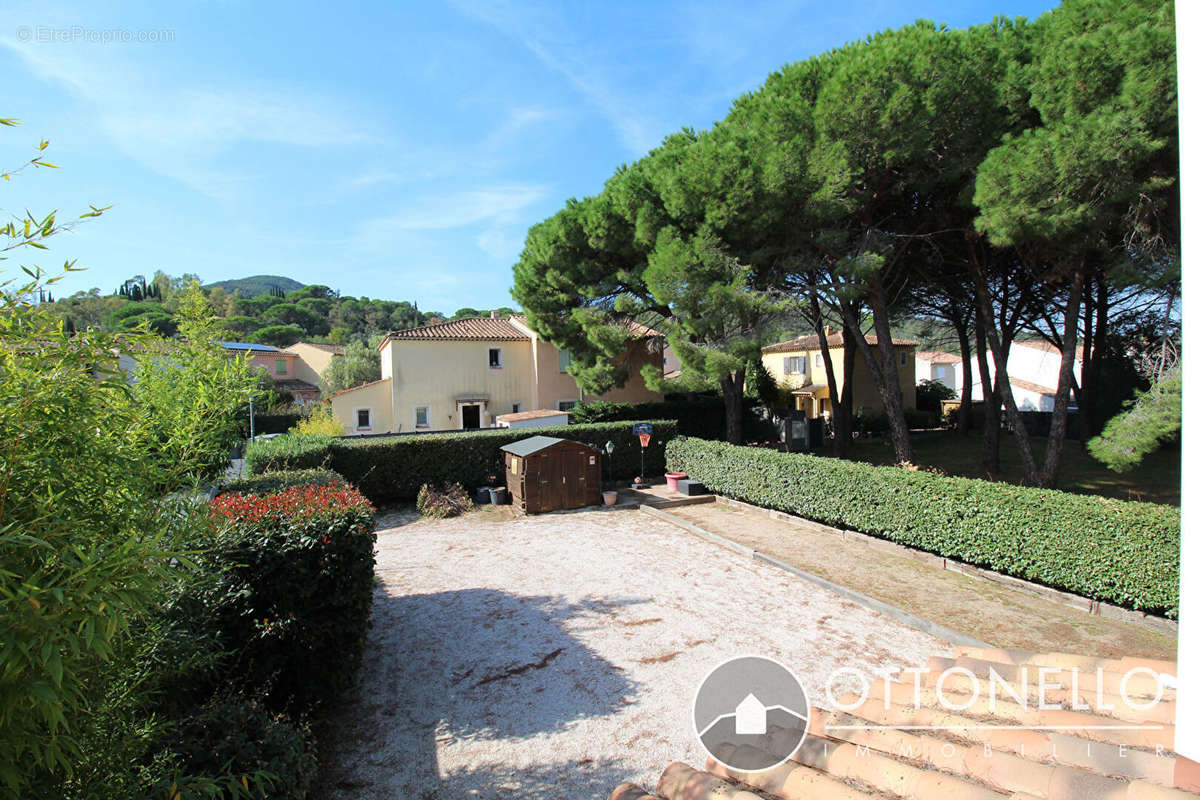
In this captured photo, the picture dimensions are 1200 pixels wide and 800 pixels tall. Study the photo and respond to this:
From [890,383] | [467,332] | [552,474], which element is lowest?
[552,474]

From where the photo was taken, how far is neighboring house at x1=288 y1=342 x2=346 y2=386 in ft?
135

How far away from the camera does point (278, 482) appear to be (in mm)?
9383

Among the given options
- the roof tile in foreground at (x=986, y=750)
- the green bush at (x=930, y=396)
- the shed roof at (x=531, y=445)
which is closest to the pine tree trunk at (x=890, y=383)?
the shed roof at (x=531, y=445)

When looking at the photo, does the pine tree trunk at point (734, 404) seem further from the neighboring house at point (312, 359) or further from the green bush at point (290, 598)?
the neighboring house at point (312, 359)

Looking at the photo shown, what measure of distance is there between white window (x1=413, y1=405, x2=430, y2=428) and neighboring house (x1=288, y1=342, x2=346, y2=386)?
19341 millimetres

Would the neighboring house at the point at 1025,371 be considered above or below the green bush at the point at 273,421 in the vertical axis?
above

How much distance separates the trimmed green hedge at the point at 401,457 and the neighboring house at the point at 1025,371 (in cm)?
2844

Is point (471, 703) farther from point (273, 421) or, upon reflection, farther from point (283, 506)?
point (273, 421)

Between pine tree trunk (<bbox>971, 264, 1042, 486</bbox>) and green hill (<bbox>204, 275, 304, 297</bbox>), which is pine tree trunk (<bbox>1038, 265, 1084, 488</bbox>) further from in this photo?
green hill (<bbox>204, 275, 304, 297</bbox>)

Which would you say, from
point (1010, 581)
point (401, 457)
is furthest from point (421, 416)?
point (1010, 581)

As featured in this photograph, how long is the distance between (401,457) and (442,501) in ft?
5.86

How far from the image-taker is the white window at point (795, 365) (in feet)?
107

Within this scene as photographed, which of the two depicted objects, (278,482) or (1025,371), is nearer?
(278,482)

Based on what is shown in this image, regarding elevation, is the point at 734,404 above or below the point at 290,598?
above
